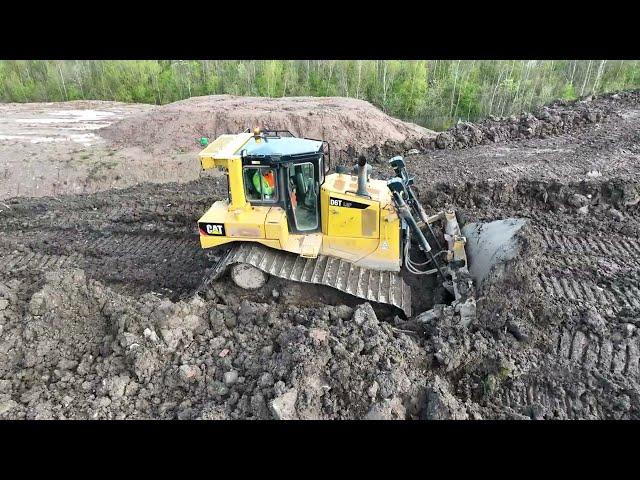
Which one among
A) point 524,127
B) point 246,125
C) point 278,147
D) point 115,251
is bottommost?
point 115,251

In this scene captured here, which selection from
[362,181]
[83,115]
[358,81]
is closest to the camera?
[362,181]

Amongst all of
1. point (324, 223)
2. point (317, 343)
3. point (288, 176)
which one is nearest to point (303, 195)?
point (288, 176)

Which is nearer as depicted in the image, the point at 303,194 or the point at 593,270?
the point at 303,194

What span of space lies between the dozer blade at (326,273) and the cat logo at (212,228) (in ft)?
1.31

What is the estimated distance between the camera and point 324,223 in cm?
678

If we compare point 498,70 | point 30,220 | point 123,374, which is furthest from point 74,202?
point 498,70

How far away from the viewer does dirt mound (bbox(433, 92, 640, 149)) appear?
12.2 metres

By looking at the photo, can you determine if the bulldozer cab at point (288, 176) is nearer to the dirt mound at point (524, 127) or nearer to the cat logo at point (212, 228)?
the cat logo at point (212, 228)

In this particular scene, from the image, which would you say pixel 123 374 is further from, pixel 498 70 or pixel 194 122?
pixel 498 70

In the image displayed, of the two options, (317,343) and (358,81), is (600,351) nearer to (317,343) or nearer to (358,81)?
(317,343)

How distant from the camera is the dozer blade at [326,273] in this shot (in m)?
6.45

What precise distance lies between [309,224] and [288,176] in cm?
85

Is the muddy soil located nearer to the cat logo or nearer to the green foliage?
the cat logo

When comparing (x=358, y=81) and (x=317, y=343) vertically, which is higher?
(x=317, y=343)
